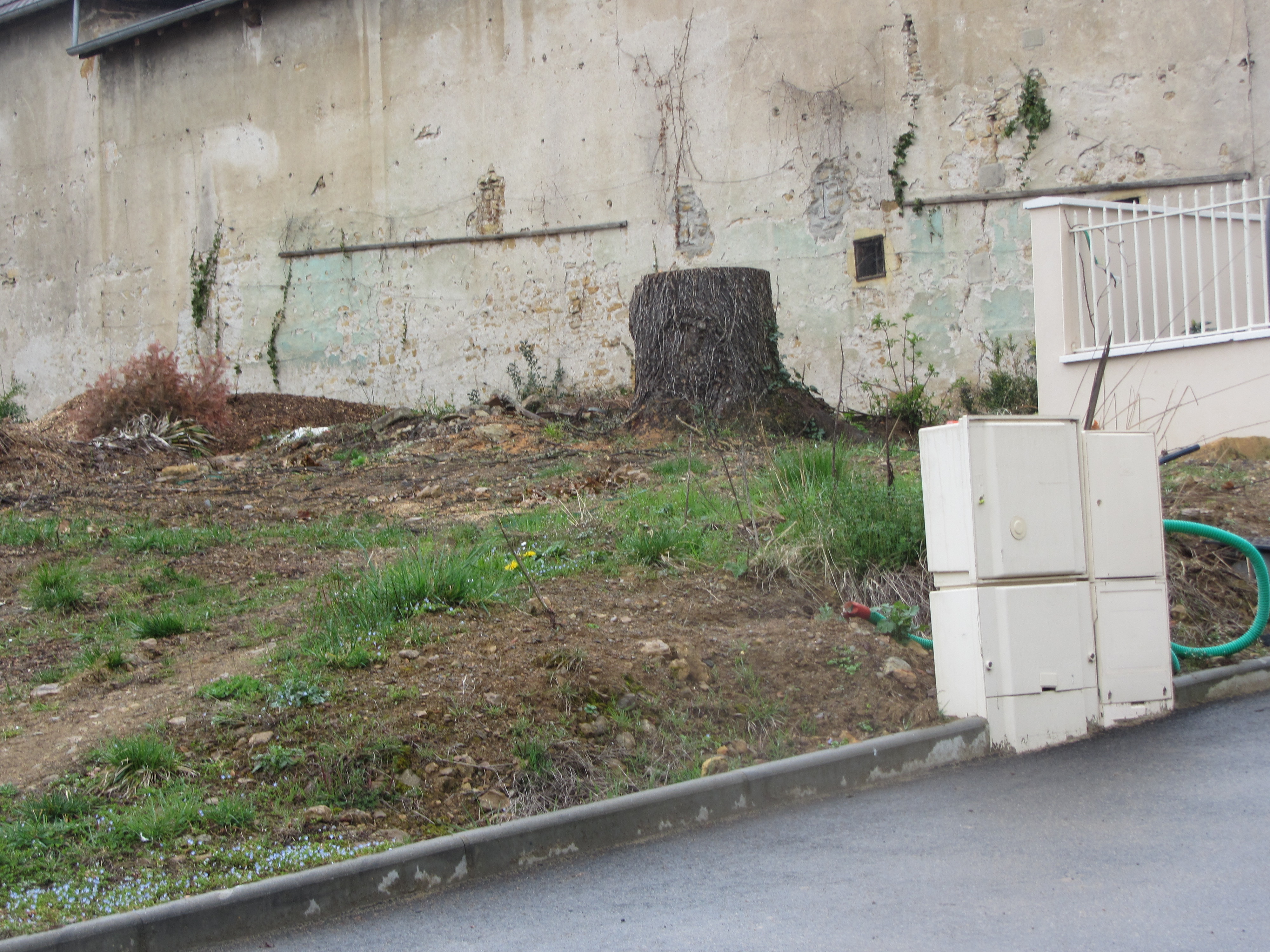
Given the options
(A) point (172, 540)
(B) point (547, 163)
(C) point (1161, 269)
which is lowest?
(A) point (172, 540)

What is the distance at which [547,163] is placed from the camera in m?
17.4

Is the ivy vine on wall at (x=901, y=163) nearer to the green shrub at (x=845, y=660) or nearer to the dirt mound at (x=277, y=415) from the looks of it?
the dirt mound at (x=277, y=415)

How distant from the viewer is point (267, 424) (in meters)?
15.3

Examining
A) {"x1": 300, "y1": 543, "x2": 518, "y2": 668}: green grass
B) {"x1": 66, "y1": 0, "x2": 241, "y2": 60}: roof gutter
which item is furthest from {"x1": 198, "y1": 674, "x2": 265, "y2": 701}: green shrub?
{"x1": 66, "y1": 0, "x2": 241, "y2": 60}: roof gutter

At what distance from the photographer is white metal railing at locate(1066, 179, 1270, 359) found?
960cm

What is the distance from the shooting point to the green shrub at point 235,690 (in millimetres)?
5156

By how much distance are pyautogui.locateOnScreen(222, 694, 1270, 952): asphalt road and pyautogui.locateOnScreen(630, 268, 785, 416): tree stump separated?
271 inches

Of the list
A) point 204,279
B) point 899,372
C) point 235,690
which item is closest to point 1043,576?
point 235,690

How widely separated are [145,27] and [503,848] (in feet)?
63.7

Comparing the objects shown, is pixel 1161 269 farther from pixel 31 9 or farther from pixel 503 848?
pixel 31 9

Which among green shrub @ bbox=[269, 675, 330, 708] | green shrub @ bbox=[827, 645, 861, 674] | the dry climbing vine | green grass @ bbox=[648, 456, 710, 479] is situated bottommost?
green shrub @ bbox=[827, 645, 861, 674]

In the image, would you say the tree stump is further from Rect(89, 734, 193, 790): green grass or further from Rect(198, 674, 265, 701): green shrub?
Rect(89, 734, 193, 790): green grass

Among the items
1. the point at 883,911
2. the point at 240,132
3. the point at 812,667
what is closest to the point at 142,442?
the point at 240,132

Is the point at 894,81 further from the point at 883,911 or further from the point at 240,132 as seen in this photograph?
the point at 883,911
